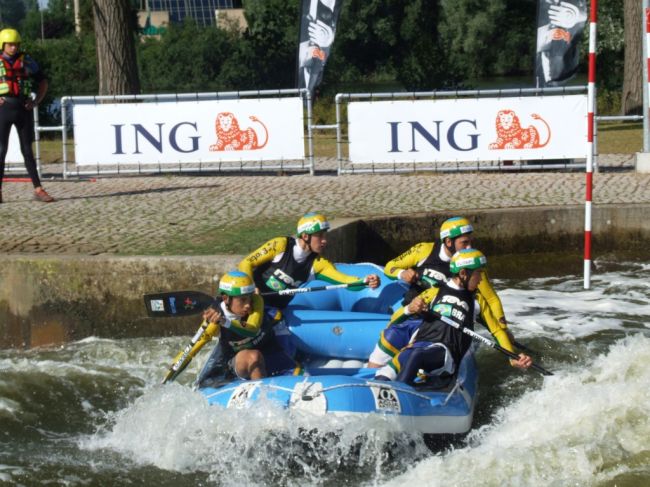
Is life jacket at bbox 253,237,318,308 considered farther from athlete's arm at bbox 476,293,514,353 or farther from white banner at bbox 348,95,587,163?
white banner at bbox 348,95,587,163

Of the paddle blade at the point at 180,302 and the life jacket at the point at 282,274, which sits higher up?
the life jacket at the point at 282,274

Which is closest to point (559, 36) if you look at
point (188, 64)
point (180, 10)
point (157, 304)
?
point (157, 304)

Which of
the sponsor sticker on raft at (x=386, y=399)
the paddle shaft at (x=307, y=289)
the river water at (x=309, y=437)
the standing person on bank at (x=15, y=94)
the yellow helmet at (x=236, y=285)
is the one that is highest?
the standing person on bank at (x=15, y=94)

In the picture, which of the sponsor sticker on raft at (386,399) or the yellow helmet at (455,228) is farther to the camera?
the yellow helmet at (455,228)

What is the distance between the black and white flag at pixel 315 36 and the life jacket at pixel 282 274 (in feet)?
32.4

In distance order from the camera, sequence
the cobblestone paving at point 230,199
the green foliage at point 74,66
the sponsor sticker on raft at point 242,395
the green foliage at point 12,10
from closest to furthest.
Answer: the sponsor sticker on raft at point 242,395 < the cobblestone paving at point 230,199 < the green foliage at point 74,66 < the green foliage at point 12,10

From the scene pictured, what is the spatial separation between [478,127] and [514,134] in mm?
505

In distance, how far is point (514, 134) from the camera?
1527cm

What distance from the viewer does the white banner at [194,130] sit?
1552 cm

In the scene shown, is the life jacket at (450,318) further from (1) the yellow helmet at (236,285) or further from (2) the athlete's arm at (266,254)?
(2) the athlete's arm at (266,254)

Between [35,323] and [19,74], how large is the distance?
14.1 feet

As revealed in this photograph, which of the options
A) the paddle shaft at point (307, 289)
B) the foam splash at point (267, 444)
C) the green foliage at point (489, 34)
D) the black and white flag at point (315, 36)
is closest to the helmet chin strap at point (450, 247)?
the paddle shaft at point (307, 289)

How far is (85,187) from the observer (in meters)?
15.1

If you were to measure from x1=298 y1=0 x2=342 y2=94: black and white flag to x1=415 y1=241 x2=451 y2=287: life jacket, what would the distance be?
9.94 meters
